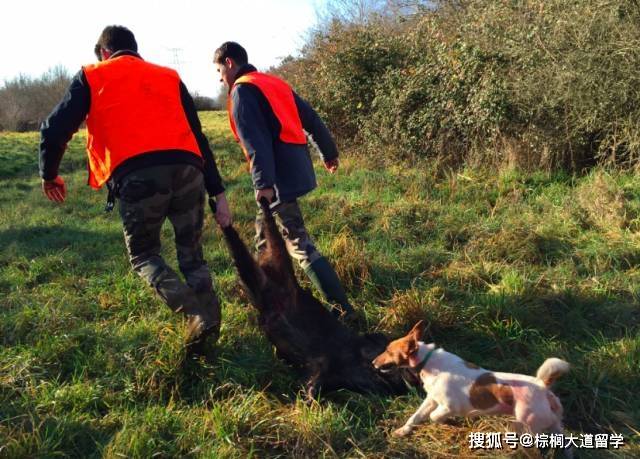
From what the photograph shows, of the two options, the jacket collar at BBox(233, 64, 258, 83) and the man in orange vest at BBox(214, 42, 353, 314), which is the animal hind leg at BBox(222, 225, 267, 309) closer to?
the man in orange vest at BBox(214, 42, 353, 314)

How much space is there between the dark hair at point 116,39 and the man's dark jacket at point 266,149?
0.77 metres

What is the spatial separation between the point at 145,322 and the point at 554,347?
2.92m

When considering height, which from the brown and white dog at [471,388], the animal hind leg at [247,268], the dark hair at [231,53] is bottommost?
the brown and white dog at [471,388]

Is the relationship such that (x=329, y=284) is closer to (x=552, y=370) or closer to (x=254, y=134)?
(x=254, y=134)

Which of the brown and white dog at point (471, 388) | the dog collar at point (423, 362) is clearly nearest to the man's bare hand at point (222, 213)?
the brown and white dog at point (471, 388)

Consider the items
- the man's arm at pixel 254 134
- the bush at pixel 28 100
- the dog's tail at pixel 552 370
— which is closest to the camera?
the dog's tail at pixel 552 370

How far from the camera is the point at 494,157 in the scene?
742 cm

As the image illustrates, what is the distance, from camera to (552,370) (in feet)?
7.83

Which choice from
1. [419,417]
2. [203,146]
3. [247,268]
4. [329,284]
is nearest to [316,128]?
[203,146]

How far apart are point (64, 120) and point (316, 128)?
198 centimetres

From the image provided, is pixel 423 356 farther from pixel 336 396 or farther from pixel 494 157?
pixel 494 157

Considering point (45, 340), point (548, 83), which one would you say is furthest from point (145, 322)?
point (548, 83)

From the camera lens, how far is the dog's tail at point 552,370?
93.5 inches

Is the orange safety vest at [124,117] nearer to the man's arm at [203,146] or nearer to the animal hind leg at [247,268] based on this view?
the man's arm at [203,146]
